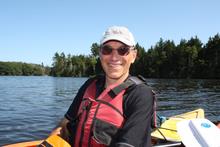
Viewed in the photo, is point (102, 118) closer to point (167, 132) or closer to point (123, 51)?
point (123, 51)

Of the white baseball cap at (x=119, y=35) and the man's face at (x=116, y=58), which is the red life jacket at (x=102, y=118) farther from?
the white baseball cap at (x=119, y=35)

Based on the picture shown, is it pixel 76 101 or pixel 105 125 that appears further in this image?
pixel 76 101

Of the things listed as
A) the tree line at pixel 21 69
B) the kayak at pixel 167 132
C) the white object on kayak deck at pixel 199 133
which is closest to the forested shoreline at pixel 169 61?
the tree line at pixel 21 69

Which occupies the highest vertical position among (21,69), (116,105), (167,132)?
(21,69)

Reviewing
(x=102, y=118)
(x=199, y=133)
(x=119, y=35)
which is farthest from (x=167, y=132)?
(x=119, y=35)

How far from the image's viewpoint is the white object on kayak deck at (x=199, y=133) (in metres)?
4.38

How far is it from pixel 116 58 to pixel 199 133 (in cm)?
185

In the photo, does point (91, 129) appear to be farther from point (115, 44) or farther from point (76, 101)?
point (115, 44)

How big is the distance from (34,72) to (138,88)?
185m

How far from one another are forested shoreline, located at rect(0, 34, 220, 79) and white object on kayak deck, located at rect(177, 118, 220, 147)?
3100 inches

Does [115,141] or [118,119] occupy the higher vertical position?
[118,119]

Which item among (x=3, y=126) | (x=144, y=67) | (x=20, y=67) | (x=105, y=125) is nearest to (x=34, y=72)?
(x=20, y=67)

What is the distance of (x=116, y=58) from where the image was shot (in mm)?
3443

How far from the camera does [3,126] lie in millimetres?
13633
